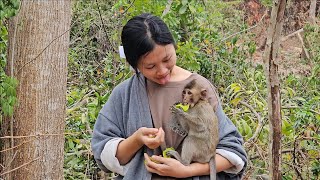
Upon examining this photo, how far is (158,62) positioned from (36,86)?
2.36 m

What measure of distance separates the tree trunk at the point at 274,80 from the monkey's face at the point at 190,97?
3.51 feet

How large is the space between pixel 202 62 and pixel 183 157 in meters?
4.29

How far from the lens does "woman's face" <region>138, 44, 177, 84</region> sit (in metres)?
2.28

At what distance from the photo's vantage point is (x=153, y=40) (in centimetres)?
227

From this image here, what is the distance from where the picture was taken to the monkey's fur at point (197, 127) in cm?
234

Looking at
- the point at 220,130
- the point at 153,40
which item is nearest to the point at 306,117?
the point at 220,130

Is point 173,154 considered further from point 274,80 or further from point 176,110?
point 274,80

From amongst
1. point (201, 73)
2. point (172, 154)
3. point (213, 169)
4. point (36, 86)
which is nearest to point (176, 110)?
point (172, 154)

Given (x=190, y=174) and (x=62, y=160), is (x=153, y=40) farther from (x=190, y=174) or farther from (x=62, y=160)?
(x=62, y=160)

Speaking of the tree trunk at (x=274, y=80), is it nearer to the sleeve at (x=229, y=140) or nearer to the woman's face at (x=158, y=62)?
the sleeve at (x=229, y=140)

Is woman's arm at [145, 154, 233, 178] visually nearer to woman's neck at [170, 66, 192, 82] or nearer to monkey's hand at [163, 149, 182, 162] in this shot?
monkey's hand at [163, 149, 182, 162]

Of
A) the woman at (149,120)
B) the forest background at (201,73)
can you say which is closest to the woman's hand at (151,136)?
the woman at (149,120)

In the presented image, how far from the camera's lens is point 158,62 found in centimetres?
228

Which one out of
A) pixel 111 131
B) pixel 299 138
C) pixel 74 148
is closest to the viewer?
pixel 111 131
